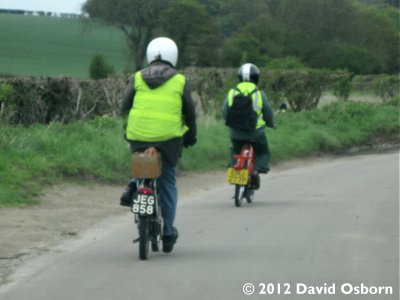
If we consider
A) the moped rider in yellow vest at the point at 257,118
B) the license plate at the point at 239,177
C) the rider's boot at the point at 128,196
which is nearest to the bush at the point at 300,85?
the moped rider in yellow vest at the point at 257,118

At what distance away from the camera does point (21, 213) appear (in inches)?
492

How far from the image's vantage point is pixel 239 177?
1384 centimetres

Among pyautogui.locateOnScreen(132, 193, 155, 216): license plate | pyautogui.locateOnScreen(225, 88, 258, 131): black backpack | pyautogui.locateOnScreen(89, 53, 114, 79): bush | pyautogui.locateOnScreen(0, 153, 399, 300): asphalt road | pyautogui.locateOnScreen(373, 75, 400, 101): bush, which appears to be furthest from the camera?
pyautogui.locateOnScreen(373, 75, 400, 101): bush

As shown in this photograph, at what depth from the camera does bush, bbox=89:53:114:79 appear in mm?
33156

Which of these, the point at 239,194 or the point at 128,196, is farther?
the point at 239,194

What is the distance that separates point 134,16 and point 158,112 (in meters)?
25.1

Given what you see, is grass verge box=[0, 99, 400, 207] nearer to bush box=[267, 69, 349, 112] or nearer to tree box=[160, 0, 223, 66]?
bush box=[267, 69, 349, 112]

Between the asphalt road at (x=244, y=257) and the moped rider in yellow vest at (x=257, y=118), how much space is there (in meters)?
0.60

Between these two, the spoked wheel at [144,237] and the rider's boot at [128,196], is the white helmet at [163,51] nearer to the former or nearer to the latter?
the rider's boot at [128,196]

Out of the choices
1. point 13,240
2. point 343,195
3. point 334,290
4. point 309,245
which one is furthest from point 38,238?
point 343,195

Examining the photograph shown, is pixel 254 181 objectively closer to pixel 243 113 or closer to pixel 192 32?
pixel 243 113

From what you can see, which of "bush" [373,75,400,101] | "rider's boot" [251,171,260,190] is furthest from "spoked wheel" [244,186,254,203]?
"bush" [373,75,400,101]

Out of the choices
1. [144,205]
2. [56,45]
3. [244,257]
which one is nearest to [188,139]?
[144,205]

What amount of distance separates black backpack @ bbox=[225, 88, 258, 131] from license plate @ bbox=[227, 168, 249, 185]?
55cm
